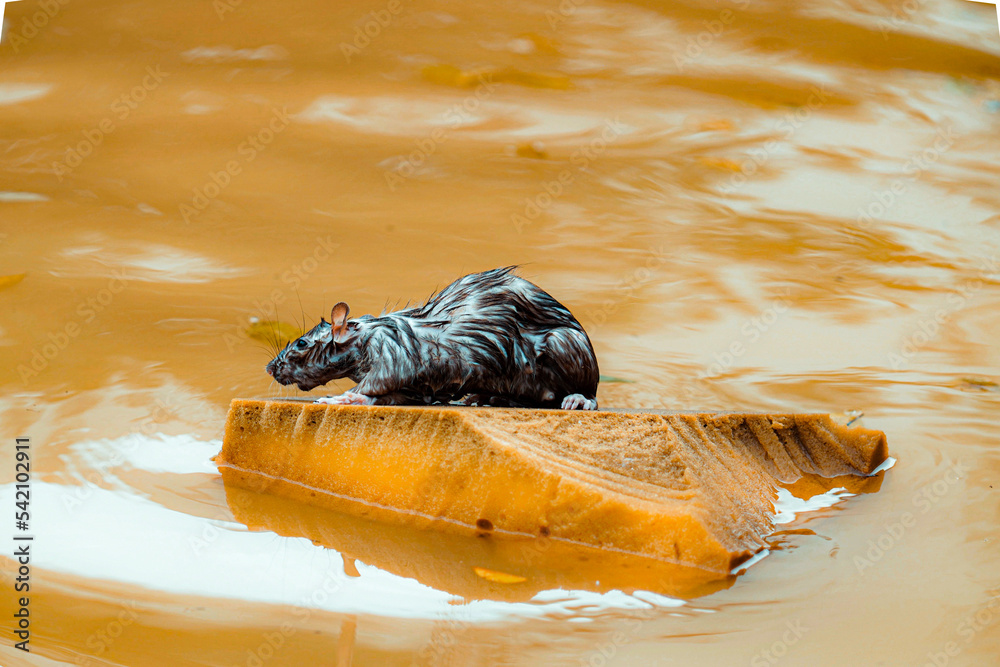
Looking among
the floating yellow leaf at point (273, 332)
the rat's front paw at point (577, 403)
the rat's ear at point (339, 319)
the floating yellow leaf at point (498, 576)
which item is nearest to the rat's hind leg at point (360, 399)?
the rat's ear at point (339, 319)

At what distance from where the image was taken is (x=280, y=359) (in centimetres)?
390

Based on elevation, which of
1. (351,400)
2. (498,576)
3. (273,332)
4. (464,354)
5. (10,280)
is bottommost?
(10,280)

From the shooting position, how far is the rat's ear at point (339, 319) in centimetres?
366

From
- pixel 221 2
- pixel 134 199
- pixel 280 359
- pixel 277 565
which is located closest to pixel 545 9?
pixel 221 2

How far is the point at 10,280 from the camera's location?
5.83 meters

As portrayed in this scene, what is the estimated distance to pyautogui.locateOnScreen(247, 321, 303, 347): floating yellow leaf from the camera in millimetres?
5207

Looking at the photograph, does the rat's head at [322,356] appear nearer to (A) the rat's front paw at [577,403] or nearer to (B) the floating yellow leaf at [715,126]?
(A) the rat's front paw at [577,403]

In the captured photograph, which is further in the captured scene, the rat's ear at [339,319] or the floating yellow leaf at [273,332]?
the floating yellow leaf at [273,332]

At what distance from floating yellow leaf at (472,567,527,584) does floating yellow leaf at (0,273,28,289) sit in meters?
4.01

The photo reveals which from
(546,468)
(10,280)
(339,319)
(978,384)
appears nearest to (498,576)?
(546,468)

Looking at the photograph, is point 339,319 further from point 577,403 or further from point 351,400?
point 577,403

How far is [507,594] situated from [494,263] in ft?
11.0

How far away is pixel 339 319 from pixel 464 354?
488 millimetres

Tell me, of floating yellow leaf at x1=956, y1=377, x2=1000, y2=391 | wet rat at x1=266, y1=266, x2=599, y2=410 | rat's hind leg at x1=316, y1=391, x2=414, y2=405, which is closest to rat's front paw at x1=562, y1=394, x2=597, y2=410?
wet rat at x1=266, y1=266, x2=599, y2=410
